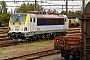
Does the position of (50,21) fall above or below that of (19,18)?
below

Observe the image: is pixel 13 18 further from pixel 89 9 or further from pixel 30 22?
pixel 89 9

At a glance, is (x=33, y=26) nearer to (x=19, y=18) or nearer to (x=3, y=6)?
(x=19, y=18)

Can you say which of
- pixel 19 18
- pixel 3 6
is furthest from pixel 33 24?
pixel 3 6

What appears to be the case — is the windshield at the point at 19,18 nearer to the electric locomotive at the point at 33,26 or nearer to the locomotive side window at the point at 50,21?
the electric locomotive at the point at 33,26

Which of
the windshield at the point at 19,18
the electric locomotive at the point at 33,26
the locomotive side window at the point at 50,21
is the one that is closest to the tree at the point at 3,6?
the locomotive side window at the point at 50,21

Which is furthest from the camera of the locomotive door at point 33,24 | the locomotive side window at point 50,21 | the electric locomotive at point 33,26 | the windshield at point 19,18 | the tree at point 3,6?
the tree at point 3,6

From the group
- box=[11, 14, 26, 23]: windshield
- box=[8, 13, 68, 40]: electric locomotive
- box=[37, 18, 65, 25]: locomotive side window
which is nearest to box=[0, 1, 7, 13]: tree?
box=[37, 18, 65, 25]: locomotive side window

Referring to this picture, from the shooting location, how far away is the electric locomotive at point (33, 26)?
22.9 metres

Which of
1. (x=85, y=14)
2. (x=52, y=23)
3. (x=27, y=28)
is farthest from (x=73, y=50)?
(x=52, y=23)

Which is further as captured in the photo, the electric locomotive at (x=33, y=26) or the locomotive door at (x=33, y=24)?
the locomotive door at (x=33, y=24)

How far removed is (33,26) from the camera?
78.2 feet

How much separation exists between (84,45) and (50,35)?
57.7 ft

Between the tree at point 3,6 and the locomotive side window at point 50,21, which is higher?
the tree at point 3,6

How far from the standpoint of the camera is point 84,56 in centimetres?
1009
